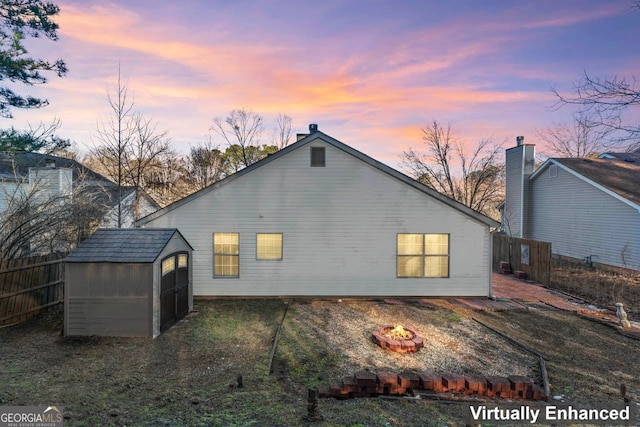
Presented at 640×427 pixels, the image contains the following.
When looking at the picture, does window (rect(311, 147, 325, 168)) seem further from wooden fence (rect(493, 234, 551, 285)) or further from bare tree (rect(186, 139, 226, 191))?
bare tree (rect(186, 139, 226, 191))

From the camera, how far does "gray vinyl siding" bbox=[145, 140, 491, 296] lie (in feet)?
35.9

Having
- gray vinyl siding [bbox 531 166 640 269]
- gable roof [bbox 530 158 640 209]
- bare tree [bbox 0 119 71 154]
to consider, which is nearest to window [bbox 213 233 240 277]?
bare tree [bbox 0 119 71 154]

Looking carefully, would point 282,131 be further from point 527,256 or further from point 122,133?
point 527,256

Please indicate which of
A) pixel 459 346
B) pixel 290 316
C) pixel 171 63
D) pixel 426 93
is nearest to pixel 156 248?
pixel 290 316

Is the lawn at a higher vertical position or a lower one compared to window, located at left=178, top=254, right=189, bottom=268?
lower

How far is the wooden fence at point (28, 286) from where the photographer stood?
8.14 metres

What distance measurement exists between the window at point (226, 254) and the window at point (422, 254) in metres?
5.70

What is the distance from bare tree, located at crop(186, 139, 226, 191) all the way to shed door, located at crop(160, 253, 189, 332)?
26.7 m

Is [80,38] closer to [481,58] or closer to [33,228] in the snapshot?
[33,228]

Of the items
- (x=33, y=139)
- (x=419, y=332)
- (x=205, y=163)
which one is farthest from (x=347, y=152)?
(x=205, y=163)

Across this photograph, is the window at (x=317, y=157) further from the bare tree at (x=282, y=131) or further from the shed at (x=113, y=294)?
the bare tree at (x=282, y=131)

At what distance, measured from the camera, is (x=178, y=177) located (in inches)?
1323

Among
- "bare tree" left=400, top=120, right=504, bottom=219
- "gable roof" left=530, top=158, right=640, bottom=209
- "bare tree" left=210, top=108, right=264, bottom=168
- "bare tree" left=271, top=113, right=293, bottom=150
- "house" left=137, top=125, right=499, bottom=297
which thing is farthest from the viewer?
"bare tree" left=271, top=113, right=293, bottom=150

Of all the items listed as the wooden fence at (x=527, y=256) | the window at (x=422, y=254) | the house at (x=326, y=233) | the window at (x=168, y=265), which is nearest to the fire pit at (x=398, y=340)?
the house at (x=326, y=233)
